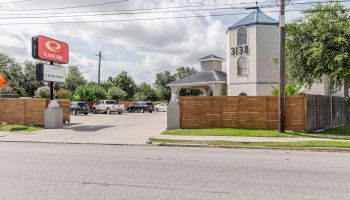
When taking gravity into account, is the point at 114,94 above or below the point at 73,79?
below

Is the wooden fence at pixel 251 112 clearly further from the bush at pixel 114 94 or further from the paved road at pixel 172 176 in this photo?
the bush at pixel 114 94

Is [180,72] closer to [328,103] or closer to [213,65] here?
[213,65]

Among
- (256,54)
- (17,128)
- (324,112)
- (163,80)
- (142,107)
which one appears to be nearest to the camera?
(324,112)

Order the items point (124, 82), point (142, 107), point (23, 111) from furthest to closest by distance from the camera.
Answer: point (124, 82)
point (142, 107)
point (23, 111)

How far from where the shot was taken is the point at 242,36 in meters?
35.6

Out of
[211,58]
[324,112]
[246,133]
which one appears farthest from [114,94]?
[246,133]

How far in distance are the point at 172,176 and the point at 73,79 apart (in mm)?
95636

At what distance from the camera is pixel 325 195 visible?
713cm

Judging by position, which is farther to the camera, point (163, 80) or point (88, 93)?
point (163, 80)

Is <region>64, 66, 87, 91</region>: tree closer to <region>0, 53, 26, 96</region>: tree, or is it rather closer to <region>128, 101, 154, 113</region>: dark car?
<region>0, 53, 26, 96</region>: tree

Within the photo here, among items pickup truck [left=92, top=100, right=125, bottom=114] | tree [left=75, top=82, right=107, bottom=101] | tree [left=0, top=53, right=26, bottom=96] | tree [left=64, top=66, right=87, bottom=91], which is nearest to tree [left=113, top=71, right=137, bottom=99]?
tree [left=64, top=66, right=87, bottom=91]

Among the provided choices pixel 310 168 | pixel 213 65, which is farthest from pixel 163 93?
pixel 310 168

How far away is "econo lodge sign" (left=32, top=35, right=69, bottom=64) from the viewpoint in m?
26.1

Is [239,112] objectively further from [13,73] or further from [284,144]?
[13,73]
